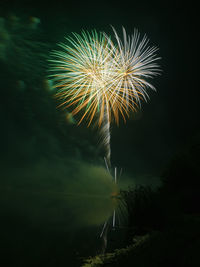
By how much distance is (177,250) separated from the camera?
4973mm

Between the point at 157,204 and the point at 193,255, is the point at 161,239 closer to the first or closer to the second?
the point at 193,255

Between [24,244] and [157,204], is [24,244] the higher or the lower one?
the lower one

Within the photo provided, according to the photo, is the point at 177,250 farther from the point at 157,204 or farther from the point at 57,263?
the point at 157,204

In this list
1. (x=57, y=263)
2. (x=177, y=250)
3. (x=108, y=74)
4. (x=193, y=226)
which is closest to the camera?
(x=177, y=250)

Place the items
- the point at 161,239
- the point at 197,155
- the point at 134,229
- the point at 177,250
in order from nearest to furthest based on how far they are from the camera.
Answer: the point at 177,250 → the point at 161,239 → the point at 134,229 → the point at 197,155

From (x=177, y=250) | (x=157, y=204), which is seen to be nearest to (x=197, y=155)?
(x=157, y=204)

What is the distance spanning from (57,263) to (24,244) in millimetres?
2013

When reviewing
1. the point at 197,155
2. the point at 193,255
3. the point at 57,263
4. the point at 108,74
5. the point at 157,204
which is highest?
the point at 108,74

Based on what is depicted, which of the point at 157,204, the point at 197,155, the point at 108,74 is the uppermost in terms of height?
the point at 108,74

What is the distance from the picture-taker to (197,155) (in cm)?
1420

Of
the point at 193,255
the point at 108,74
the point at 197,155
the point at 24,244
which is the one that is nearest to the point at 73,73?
the point at 108,74

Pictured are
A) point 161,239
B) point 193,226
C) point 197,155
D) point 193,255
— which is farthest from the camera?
point 197,155

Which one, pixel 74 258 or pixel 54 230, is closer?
pixel 74 258

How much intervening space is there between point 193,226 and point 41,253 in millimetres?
4195
